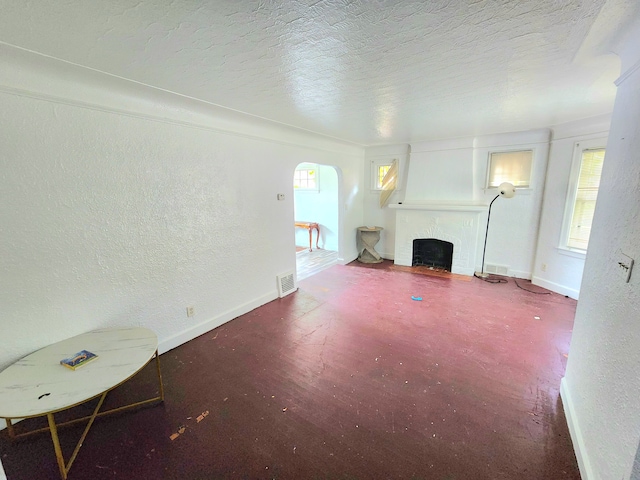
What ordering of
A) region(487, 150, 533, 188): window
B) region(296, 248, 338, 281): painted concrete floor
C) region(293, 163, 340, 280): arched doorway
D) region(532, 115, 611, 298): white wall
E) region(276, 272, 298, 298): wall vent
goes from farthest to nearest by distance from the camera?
region(293, 163, 340, 280): arched doorway → region(296, 248, 338, 281): painted concrete floor → region(487, 150, 533, 188): window → region(276, 272, 298, 298): wall vent → region(532, 115, 611, 298): white wall

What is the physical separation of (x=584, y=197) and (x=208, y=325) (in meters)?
4.85

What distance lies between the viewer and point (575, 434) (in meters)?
1.55

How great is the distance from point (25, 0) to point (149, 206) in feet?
4.61

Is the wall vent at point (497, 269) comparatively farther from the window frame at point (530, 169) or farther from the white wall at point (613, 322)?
the white wall at point (613, 322)

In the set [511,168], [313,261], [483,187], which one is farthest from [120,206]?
[511,168]

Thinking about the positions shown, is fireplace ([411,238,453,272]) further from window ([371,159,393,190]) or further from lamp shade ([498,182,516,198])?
window ([371,159,393,190])

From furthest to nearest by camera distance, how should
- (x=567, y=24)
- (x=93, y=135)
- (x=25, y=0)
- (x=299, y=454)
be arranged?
(x=93, y=135), (x=299, y=454), (x=567, y=24), (x=25, y=0)

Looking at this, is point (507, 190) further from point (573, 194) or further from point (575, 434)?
point (575, 434)

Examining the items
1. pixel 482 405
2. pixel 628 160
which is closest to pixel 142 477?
pixel 482 405

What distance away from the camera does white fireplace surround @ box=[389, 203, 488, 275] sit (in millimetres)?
4453

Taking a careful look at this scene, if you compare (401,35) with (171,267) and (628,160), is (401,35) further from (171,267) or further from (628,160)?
(171,267)

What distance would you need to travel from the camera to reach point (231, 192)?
2924 millimetres

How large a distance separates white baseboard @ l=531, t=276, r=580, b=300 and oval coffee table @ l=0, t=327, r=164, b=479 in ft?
15.6

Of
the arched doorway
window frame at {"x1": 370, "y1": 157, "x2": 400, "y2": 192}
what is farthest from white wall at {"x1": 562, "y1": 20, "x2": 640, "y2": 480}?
the arched doorway
